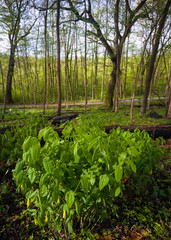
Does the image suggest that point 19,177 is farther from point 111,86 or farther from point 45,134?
point 111,86

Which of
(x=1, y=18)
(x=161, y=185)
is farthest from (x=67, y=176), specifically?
(x=1, y=18)

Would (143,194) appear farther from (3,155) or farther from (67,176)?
(3,155)

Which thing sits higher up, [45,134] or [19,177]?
[45,134]

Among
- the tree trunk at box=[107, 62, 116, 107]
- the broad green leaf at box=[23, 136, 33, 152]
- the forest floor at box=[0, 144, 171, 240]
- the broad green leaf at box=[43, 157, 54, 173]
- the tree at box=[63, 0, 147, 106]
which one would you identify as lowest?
the forest floor at box=[0, 144, 171, 240]

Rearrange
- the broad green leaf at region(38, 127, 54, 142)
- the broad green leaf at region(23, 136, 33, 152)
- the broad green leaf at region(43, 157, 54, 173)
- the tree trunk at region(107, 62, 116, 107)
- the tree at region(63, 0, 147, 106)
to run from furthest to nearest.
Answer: the tree trunk at region(107, 62, 116, 107) → the tree at region(63, 0, 147, 106) → the broad green leaf at region(38, 127, 54, 142) → the broad green leaf at region(23, 136, 33, 152) → the broad green leaf at region(43, 157, 54, 173)

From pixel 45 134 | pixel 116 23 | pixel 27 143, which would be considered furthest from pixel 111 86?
pixel 27 143

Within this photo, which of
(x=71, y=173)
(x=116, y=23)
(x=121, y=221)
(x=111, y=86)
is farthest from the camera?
(x=111, y=86)

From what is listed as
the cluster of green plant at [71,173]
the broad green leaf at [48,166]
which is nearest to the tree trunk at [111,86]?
the cluster of green plant at [71,173]

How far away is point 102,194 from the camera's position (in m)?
1.04

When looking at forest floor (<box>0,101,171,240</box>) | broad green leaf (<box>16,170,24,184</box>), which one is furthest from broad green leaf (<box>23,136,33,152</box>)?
forest floor (<box>0,101,171,240</box>)

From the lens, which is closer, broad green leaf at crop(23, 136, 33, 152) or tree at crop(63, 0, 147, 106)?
broad green leaf at crop(23, 136, 33, 152)

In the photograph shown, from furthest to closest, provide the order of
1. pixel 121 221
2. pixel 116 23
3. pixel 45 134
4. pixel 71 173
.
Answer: pixel 116 23 < pixel 121 221 < pixel 45 134 < pixel 71 173

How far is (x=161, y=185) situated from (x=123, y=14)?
7.22 meters

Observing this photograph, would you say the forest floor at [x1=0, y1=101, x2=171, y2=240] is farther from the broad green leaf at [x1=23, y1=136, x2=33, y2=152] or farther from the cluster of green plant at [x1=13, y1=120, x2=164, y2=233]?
the broad green leaf at [x1=23, y1=136, x2=33, y2=152]
